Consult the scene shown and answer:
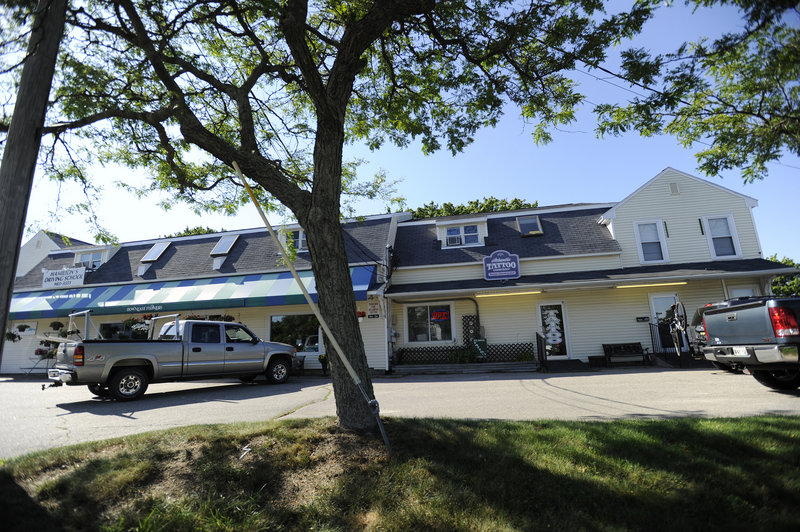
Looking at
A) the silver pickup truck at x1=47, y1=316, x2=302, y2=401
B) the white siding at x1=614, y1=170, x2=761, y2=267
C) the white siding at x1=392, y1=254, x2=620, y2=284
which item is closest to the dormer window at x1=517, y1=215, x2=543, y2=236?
the white siding at x1=392, y1=254, x2=620, y2=284

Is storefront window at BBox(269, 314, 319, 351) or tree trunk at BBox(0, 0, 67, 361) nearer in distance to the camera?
tree trunk at BBox(0, 0, 67, 361)

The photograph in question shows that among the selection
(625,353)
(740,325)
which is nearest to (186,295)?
(625,353)

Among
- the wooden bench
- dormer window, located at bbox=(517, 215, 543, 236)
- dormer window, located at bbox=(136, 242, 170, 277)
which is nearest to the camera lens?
the wooden bench

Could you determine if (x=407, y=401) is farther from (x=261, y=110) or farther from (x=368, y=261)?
(x=368, y=261)

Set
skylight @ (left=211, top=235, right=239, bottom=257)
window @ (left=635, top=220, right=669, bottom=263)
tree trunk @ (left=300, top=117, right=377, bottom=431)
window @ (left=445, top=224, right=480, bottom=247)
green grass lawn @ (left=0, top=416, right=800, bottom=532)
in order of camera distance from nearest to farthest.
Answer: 1. green grass lawn @ (left=0, top=416, right=800, bottom=532)
2. tree trunk @ (left=300, top=117, right=377, bottom=431)
3. window @ (left=635, top=220, right=669, bottom=263)
4. window @ (left=445, top=224, right=480, bottom=247)
5. skylight @ (left=211, top=235, right=239, bottom=257)

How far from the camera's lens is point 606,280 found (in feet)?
49.5

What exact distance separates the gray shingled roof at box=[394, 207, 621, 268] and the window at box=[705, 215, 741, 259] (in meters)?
3.69

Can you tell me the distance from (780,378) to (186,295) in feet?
64.2

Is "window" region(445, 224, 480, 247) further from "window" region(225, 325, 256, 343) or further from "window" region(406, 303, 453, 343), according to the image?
"window" region(225, 325, 256, 343)

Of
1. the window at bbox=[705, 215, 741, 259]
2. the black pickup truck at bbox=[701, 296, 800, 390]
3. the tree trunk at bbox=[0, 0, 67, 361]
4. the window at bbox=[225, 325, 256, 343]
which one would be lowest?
the black pickup truck at bbox=[701, 296, 800, 390]

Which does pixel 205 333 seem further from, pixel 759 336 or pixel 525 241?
pixel 525 241

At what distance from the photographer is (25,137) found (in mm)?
4066

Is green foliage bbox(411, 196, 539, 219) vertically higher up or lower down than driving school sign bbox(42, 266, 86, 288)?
higher up

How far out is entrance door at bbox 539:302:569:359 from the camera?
16.5 m
